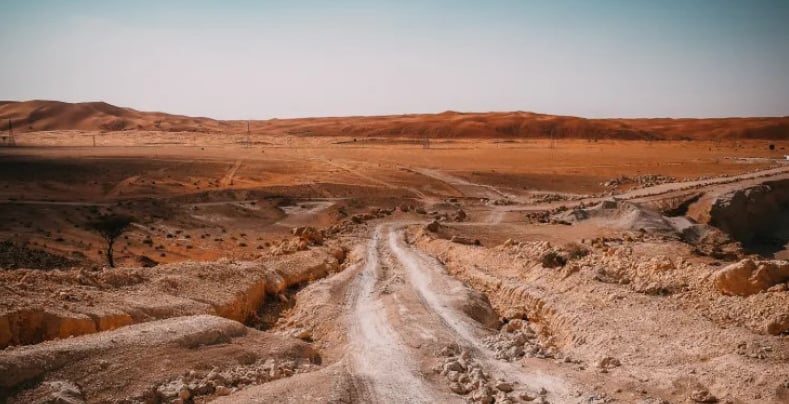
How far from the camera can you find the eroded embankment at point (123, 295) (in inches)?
336

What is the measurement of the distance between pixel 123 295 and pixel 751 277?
1184 centimetres

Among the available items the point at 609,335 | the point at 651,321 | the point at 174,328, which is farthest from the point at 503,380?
the point at 174,328

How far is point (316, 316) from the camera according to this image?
489 inches

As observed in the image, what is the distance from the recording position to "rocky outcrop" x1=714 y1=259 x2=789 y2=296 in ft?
32.9

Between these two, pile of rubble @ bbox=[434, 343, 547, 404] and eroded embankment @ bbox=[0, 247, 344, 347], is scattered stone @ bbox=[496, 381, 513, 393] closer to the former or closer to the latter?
pile of rubble @ bbox=[434, 343, 547, 404]

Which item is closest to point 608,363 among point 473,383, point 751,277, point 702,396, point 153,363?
point 702,396

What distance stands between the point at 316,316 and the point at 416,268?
18.7 feet

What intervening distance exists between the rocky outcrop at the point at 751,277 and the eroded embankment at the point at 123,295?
10.1 m

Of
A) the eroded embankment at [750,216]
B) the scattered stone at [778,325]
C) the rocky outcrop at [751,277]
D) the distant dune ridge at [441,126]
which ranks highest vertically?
the distant dune ridge at [441,126]

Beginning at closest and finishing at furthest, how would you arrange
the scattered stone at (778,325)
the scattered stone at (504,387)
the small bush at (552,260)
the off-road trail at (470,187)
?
the scattered stone at (504,387) < the scattered stone at (778,325) < the small bush at (552,260) < the off-road trail at (470,187)

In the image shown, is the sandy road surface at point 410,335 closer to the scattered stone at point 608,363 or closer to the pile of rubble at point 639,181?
the scattered stone at point 608,363

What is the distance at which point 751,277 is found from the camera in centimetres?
1012

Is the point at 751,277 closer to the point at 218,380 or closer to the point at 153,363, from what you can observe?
the point at 218,380

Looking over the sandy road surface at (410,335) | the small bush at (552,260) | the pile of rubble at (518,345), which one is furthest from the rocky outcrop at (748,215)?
the pile of rubble at (518,345)
